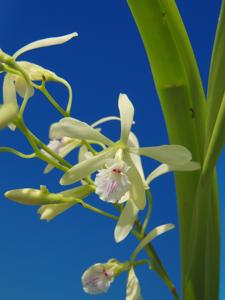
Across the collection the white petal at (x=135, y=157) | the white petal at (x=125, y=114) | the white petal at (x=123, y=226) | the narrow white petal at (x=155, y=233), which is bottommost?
A: the narrow white petal at (x=155, y=233)

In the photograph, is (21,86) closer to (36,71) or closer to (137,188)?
(36,71)

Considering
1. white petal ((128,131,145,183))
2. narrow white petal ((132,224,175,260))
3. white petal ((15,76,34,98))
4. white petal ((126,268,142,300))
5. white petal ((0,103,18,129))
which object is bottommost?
white petal ((126,268,142,300))

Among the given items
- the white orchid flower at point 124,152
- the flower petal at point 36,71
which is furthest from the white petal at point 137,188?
the flower petal at point 36,71

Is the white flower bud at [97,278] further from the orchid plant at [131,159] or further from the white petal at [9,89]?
the white petal at [9,89]

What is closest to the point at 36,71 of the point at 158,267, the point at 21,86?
the point at 21,86

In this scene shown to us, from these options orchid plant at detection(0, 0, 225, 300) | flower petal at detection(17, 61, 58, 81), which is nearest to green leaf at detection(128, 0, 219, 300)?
orchid plant at detection(0, 0, 225, 300)

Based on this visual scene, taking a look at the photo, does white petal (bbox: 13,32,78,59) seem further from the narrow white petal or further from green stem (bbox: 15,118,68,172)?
the narrow white petal
